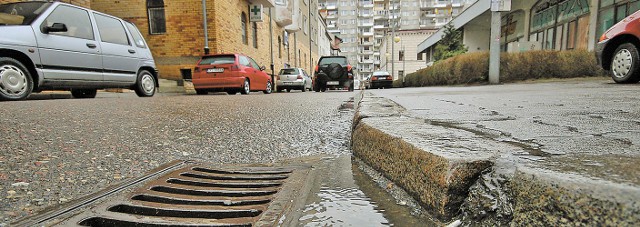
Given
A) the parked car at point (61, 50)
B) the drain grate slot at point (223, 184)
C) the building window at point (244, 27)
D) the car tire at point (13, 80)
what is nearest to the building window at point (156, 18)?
the building window at point (244, 27)

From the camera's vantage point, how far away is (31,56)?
5324mm

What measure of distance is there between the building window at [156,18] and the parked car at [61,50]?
573 centimetres

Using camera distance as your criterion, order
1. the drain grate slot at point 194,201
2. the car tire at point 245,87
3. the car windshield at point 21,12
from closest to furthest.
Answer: the drain grate slot at point 194,201, the car windshield at point 21,12, the car tire at point 245,87

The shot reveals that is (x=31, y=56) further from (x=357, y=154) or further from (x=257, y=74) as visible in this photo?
(x=257, y=74)

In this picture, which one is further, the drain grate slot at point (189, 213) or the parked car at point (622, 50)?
the parked car at point (622, 50)

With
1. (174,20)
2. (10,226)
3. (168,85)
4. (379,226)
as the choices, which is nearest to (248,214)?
(379,226)

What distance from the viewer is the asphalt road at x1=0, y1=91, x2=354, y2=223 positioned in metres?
1.27

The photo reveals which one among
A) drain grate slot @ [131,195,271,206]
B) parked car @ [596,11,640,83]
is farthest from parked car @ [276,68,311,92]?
drain grate slot @ [131,195,271,206]

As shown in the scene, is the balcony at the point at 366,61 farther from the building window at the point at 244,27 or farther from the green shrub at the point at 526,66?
the green shrub at the point at 526,66

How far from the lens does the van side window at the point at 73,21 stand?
224 inches

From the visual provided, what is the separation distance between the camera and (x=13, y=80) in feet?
17.1

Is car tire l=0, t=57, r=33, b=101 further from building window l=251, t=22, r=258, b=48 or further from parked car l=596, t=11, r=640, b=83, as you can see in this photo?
building window l=251, t=22, r=258, b=48

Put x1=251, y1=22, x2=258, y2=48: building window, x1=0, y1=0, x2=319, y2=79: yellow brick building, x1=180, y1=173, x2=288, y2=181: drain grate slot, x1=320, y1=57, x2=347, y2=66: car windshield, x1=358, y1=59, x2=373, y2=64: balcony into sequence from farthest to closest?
x1=358, y1=59, x2=373, y2=64: balcony
x1=251, y1=22, x2=258, y2=48: building window
x1=320, y1=57, x2=347, y2=66: car windshield
x1=0, y1=0, x2=319, y2=79: yellow brick building
x1=180, y1=173, x2=288, y2=181: drain grate slot

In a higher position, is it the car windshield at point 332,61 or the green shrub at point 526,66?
the car windshield at point 332,61
